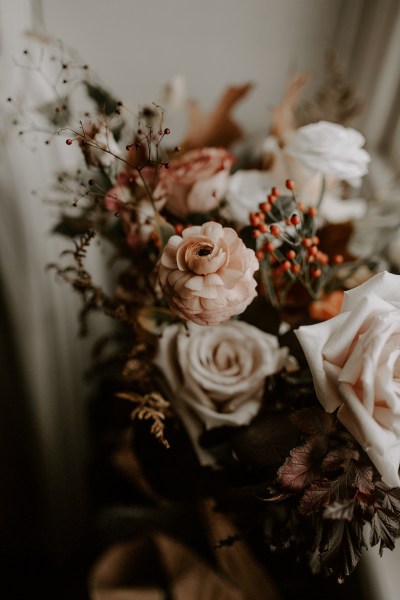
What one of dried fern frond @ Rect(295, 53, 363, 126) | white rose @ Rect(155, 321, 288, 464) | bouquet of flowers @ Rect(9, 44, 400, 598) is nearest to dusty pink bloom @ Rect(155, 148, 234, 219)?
bouquet of flowers @ Rect(9, 44, 400, 598)

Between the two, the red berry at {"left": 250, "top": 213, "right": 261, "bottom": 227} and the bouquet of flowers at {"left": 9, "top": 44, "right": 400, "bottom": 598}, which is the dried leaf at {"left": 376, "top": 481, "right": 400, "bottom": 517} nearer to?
the bouquet of flowers at {"left": 9, "top": 44, "right": 400, "bottom": 598}

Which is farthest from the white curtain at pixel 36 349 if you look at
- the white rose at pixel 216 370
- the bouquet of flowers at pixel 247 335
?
the white rose at pixel 216 370

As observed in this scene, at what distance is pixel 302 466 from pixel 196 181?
12.1 inches

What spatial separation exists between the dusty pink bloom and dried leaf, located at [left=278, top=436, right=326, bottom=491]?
0.86 ft

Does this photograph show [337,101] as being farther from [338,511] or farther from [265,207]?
[338,511]

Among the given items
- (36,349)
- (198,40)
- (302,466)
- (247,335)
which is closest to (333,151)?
(247,335)

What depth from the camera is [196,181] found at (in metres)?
0.54

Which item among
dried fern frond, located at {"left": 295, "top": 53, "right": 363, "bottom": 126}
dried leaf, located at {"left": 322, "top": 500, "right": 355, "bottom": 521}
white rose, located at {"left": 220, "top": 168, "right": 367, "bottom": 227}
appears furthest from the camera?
dried fern frond, located at {"left": 295, "top": 53, "right": 363, "bottom": 126}

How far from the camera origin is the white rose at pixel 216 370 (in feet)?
1.61

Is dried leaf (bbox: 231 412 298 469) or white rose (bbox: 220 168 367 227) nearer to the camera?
dried leaf (bbox: 231 412 298 469)

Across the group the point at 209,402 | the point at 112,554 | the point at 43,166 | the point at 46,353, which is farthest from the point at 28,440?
the point at 209,402

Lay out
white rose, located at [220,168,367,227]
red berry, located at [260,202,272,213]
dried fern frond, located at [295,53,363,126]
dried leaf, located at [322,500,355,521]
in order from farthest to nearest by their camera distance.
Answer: dried fern frond, located at [295,53,363,126], white rose, located at [220,168,367,227], red berry, located at [260,202,272,213], dried leaf, located at [322,500,355,521]

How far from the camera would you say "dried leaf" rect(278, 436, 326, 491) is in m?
0.40

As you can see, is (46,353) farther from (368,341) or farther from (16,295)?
(368,341)
